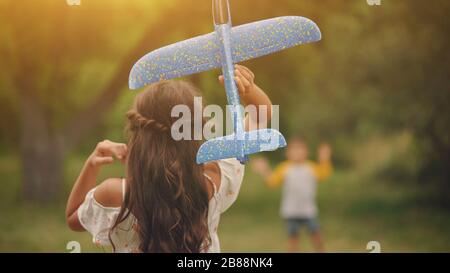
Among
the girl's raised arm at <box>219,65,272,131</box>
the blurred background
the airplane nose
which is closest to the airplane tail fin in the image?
the girl's raised arm at <box>219,65,272,131</box>

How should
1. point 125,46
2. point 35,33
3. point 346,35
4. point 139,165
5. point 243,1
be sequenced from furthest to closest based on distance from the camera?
1. point 125,46
2. point 346,35
3. point 35,33
4. point 243,1
5. point 139,165

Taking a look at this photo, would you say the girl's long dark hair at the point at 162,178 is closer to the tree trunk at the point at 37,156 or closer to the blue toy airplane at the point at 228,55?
the blue toy airplane at the point at 228,55

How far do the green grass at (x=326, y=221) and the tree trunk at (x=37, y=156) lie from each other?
140mm

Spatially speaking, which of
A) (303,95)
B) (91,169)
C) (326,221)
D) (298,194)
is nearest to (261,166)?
(298,194)

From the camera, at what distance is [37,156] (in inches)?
254

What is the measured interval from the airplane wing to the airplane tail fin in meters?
0.19

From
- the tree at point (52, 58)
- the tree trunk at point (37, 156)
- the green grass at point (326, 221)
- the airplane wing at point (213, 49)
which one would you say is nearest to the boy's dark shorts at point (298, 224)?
the green grass at point (326, 221)

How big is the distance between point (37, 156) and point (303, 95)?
288 cm

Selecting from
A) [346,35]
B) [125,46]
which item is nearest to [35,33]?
[125,46]

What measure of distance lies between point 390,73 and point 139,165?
5.06 metres

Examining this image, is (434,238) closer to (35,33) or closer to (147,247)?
(35,33)

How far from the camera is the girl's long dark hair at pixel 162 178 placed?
170cm

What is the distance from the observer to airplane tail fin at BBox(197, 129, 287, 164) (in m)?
1.64

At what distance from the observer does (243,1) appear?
5707 mm
